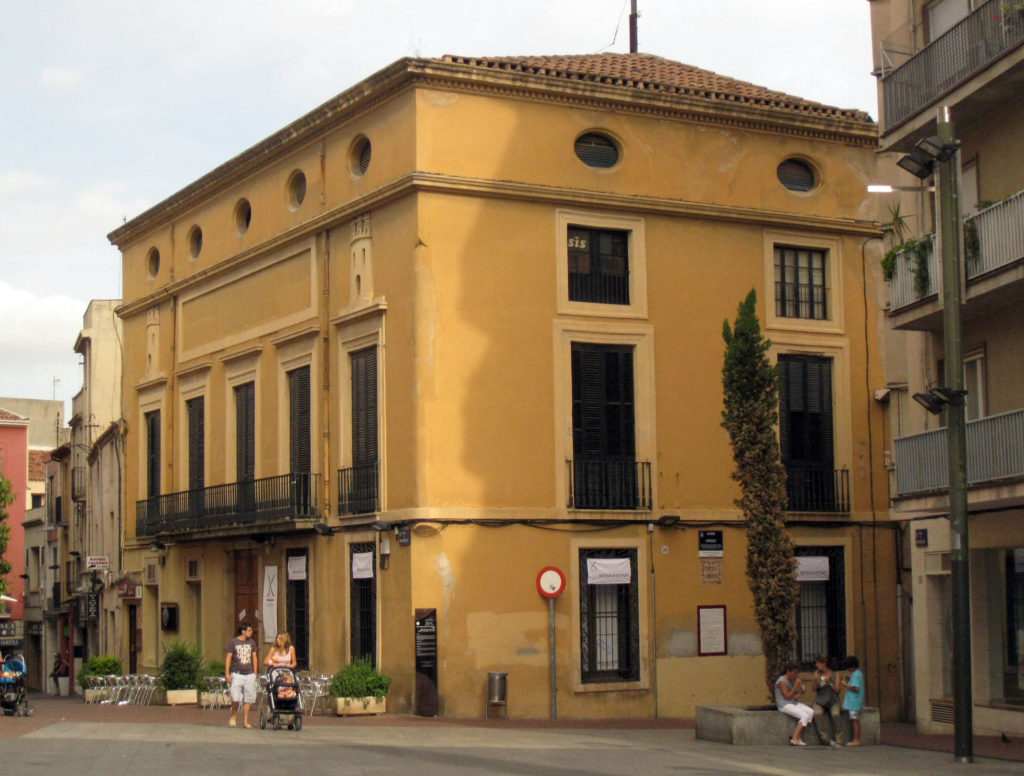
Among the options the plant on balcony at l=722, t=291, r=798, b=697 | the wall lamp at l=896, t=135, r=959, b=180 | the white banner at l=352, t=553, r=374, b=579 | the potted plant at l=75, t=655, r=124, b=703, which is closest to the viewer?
the wall lamp at l=896, t=135, r=959, b=180

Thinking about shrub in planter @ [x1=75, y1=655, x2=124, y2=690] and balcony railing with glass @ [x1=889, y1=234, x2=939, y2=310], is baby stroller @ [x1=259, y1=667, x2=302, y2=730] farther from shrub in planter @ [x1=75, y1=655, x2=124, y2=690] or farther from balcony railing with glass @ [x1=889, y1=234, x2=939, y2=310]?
shrub in planter @ [x1=75, y1=655, x2=124, y2=690]

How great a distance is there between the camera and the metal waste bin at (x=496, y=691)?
27.7m

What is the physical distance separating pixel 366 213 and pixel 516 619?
26.4 ft

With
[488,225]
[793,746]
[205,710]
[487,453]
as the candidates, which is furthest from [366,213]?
[793,746]

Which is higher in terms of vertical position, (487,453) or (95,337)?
(95,337)

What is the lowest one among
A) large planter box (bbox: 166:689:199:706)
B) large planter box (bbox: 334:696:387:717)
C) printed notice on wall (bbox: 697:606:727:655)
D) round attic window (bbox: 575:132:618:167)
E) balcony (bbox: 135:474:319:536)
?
large planter box (bbox: 166:689:199:706)

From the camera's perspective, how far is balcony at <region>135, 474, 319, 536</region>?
31578mm

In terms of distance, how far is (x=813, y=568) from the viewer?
31375 millimetres

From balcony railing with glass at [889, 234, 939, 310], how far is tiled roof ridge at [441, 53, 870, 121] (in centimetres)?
735

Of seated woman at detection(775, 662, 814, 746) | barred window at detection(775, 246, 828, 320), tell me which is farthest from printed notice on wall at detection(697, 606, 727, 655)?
seated woman at detection(775, 662, 814, 746)

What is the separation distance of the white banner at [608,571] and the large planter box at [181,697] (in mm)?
9217

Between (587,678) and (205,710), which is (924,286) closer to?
(587,678)

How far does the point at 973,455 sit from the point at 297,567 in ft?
47.7

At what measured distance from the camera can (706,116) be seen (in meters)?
31.3
